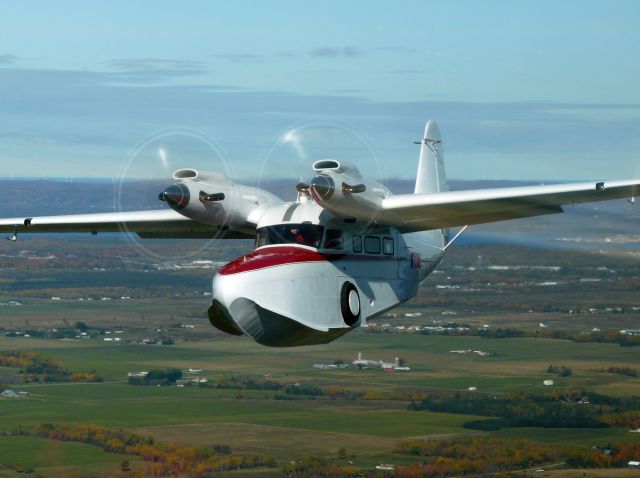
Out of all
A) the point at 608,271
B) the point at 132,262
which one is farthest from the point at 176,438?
the point at 132,262

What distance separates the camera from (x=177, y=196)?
2847 cm

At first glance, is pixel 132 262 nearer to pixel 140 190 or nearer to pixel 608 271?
pixel 608 271

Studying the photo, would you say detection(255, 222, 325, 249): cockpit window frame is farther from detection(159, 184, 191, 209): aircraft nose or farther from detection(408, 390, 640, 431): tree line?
detection(408, 390, 640, 431): tree line

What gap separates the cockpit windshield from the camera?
2836 centimetres

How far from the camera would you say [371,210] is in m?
28.4

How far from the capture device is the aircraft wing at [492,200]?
29.0 m

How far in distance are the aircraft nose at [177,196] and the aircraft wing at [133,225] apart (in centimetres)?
236

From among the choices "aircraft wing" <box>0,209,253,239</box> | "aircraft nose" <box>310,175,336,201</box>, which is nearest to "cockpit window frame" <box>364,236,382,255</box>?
"aircraft wing" <box>0,209,253,239</box>

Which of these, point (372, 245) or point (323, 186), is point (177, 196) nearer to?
point (323, 186)

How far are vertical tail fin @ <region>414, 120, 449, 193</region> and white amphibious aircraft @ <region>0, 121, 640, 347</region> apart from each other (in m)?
5.00

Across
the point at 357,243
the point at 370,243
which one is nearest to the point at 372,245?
the point at 370,243

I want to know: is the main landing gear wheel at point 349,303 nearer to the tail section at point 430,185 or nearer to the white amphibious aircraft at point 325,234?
the white amphibious aircraft at point 325,234

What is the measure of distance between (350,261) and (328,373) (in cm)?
5295

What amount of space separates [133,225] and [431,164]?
9.37 metres
